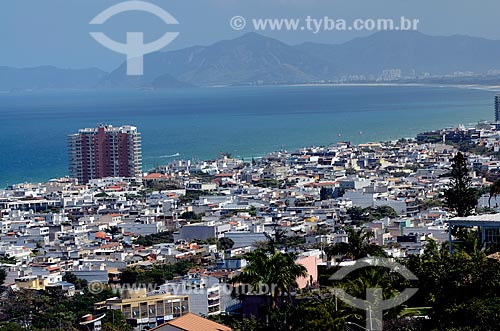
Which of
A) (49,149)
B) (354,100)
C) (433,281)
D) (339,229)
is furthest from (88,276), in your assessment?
(354,100)

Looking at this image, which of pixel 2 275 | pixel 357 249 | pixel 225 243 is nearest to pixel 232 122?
pixel 225 243

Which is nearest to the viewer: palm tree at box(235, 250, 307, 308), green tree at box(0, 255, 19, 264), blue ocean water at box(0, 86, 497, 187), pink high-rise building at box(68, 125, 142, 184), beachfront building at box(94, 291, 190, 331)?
palm tree at box(235, 250, 307, 308)

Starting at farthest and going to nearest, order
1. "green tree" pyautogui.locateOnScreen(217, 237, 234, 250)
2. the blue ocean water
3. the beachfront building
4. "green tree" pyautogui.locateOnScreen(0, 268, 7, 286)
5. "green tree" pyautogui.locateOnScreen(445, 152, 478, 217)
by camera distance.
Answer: the blue ocean water < "green tree" pyautogui.locateOnScreen(217, 237, 234, 250) < "green tree" pyautogui.locateOnScreen(0, 268, 7, 286) < "green tree" pyautogui.locateOnScreen(445, 152, 478, 217) < the beachfront building

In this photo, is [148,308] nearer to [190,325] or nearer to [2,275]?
[190,325]

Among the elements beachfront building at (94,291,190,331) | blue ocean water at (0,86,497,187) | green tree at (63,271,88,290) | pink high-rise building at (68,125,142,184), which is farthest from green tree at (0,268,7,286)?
blue ocean water at (0,86,497,187)

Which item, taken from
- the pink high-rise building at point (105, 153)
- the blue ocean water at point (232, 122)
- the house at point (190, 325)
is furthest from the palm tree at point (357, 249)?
the blue ocean water at point (232, 122)

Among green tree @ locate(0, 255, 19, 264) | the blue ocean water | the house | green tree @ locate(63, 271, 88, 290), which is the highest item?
the blue ocean water

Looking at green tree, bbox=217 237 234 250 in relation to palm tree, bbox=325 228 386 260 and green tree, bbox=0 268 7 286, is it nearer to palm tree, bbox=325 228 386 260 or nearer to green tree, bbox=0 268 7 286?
green tree, bbox=0 268 7 286

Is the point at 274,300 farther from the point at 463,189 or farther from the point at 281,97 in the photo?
the point at 281,97
